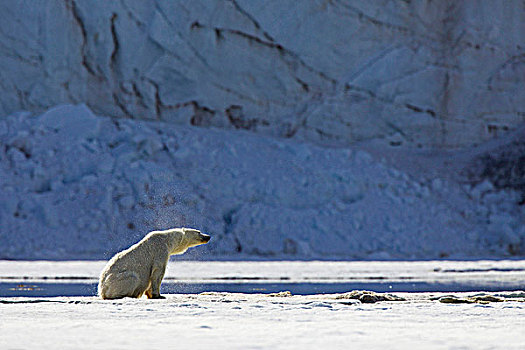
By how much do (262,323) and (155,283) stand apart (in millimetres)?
2630

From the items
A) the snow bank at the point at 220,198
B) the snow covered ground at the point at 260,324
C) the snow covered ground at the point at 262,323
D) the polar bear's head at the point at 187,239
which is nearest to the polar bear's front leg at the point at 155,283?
the snow covered ground at the point at 262,323

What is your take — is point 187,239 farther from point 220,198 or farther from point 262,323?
point 220,198

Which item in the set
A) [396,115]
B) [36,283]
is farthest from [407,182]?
[36,283]

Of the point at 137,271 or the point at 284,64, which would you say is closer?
the point at 137,271

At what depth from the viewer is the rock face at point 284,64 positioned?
69.2 ft

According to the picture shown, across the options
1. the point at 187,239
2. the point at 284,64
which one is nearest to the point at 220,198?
the point at 284,64


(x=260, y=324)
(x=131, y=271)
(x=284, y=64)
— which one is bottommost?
(x=260, y=324)

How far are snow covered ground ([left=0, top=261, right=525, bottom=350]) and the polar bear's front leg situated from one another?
350mm

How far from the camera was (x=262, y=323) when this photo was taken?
4805 millimetres

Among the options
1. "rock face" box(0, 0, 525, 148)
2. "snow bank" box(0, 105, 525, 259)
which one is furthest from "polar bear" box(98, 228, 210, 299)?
"rock face" box(0, 0, 525, 148)

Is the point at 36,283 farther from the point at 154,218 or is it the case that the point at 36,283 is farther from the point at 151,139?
the point at 151,139

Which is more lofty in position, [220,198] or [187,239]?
[220,198]

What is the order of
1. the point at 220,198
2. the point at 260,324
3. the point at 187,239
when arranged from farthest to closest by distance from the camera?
the point at 220,198
the point at 187,239
the point at 260,324

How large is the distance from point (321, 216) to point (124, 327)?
49.1ft
